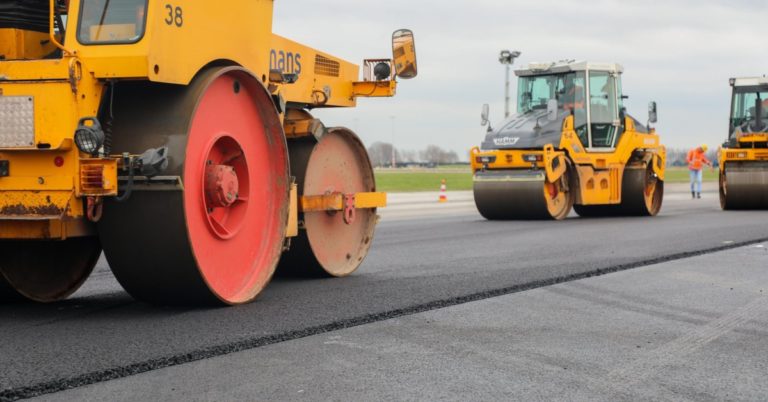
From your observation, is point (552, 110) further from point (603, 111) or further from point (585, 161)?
point (603, 111)


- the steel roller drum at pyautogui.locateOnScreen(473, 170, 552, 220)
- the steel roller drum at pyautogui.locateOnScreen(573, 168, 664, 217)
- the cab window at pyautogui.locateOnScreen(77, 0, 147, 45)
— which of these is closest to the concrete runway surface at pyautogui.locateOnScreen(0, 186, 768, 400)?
the cab window at pyautogui.locateOnScreen(77, 0, 147, 45)

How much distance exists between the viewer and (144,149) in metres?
5.23

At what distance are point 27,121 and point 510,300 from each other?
3227 mm

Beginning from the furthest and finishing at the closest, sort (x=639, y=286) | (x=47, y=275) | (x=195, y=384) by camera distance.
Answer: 1. (x=639, y=286)
2. (x=47, y=275)
3. (x=195, y=384)

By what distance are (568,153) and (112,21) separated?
478 inches

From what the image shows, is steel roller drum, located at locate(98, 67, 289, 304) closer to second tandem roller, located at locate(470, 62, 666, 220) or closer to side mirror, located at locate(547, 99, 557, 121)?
second tandem roller, located at locate(470, 62, 666, 220)

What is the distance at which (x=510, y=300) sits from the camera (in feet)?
21.6

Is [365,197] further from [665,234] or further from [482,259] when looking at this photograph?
[665,234]

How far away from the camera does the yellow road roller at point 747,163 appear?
18734mm

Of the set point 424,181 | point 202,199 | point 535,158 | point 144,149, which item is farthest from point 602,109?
point 424,181

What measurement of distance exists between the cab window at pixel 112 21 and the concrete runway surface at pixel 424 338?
151cm

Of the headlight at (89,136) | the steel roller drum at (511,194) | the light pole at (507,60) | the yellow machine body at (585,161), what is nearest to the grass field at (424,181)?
the light pole at (507,60)

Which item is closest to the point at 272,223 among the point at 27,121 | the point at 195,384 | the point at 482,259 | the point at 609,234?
the point at 27,121

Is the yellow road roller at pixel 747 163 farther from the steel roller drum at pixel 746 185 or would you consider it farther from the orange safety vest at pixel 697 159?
the orange safety vest at pixel 697 159
